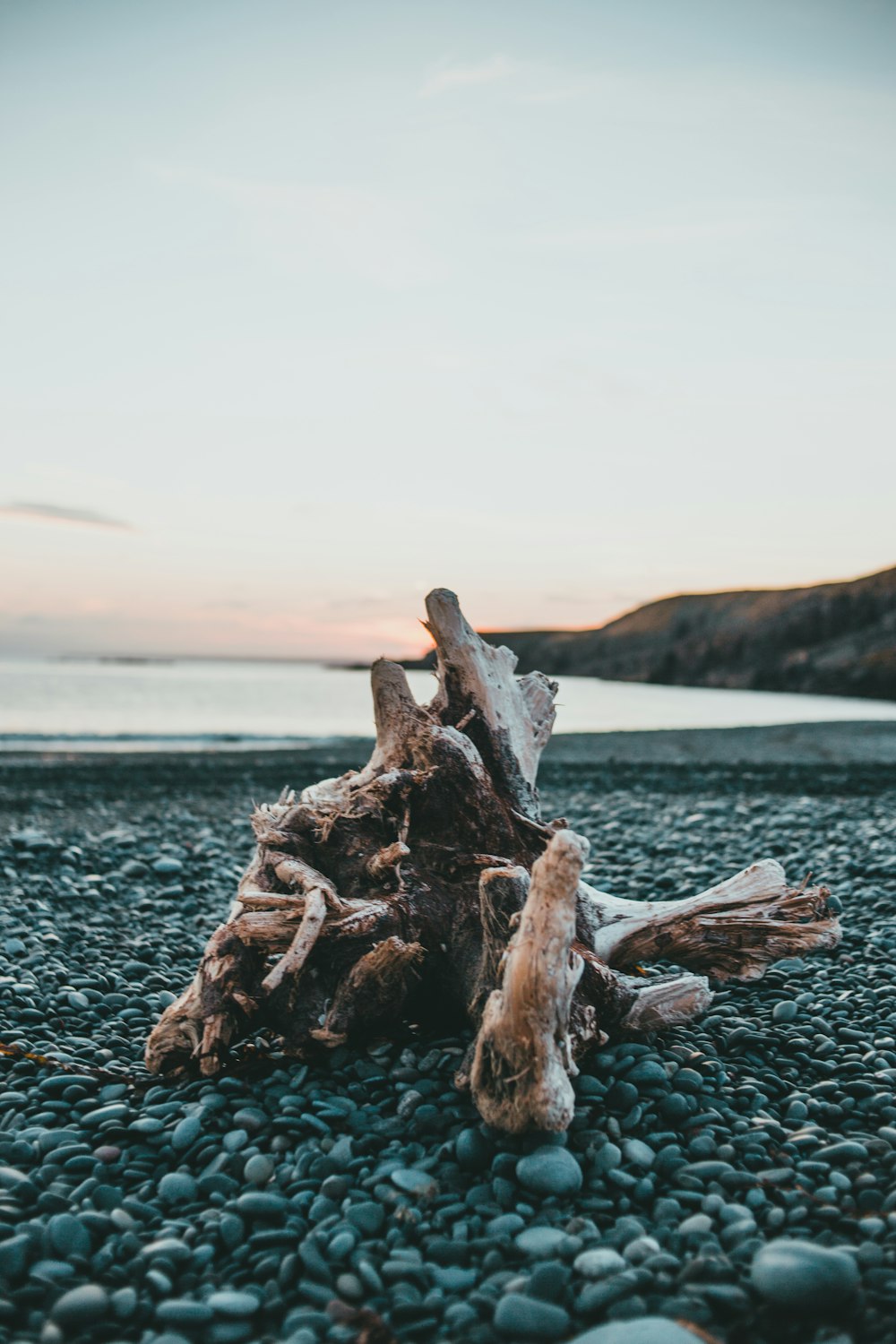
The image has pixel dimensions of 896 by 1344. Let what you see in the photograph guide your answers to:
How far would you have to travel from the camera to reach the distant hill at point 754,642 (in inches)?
2062

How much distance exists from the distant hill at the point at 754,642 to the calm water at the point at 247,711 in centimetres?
503

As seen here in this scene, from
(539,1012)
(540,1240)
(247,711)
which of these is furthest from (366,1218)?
(247,711)

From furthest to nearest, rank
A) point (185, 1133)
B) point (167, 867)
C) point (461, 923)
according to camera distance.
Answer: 1. point (167, 867)
2. point (461, 923)
3. point (185, 1133)

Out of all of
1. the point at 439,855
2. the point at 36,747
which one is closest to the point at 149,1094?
the point at 439,855

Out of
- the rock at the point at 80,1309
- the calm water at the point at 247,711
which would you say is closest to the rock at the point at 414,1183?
the rock at the point at 80,1309

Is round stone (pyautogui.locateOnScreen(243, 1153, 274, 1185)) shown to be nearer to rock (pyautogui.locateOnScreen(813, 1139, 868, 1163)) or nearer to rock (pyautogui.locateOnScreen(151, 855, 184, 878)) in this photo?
rock (pyautogui.locateOnScreen(813, 1139, 868, 1163))

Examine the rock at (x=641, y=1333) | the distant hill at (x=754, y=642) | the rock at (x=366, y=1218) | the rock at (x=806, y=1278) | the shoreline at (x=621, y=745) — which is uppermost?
the distant hill at (x=754, y=642)

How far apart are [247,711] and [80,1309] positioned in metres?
29.4

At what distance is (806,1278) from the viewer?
2373 millimetres

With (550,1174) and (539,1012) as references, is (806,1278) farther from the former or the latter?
(539,1012)

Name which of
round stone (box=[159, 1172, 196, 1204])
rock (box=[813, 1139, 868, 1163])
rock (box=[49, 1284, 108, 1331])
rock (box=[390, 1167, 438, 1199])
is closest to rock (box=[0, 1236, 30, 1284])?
Answer: rock (box=[49, 1284, 108, 1331])

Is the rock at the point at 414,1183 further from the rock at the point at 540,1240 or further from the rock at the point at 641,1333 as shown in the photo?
the rock at the point at 641,1333

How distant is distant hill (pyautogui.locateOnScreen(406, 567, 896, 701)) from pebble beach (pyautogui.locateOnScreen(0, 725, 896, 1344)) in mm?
43260

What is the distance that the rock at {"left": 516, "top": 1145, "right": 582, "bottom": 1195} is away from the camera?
2.90 m
